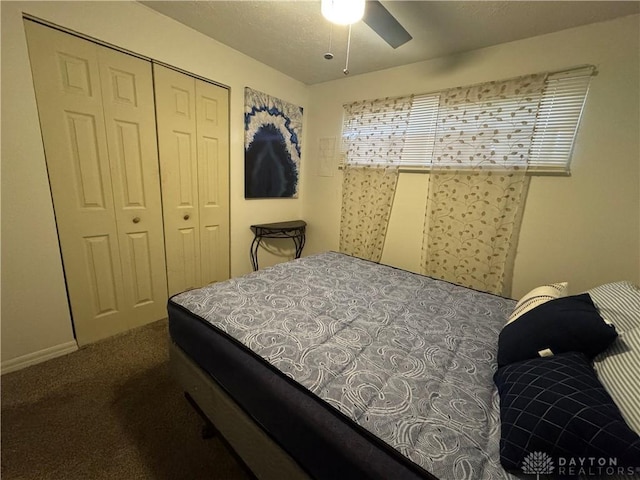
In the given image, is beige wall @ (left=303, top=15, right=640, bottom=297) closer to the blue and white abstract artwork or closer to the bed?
the bed

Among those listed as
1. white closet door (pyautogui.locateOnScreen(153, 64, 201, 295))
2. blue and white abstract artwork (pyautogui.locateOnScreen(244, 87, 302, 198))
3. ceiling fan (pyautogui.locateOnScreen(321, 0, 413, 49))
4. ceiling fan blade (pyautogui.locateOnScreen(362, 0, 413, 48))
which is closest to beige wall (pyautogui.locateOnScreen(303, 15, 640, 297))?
ceiling fan blade (pyautogui.locateOnScreen(362, 0, 413, 48))

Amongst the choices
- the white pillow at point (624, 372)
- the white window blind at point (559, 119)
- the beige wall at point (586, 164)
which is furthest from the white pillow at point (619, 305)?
the white window blind at point (559, 119)

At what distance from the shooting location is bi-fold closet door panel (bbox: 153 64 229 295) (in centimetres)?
202

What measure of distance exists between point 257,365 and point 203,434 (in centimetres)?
69

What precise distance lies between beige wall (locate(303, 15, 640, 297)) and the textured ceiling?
0.27 feet

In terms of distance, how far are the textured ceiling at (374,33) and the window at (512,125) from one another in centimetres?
34

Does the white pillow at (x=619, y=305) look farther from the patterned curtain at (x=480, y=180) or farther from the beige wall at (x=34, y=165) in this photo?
the beige wall at (x=34, y=165)

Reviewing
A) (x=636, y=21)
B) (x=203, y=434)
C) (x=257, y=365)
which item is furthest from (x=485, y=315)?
(x=636, y=21)

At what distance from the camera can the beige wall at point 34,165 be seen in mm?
1389

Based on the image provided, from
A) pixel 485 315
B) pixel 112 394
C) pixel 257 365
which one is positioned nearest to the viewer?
pixel 257 365

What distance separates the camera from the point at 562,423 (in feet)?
1.96

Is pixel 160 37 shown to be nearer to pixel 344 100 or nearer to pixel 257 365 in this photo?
pixel 344 100

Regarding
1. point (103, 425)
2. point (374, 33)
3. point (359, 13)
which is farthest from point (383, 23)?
point (103, 425)

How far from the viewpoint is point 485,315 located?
1.35 metres
